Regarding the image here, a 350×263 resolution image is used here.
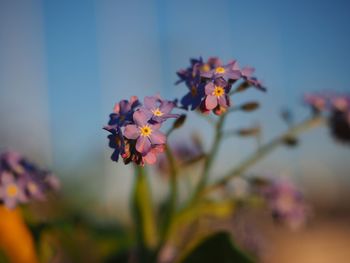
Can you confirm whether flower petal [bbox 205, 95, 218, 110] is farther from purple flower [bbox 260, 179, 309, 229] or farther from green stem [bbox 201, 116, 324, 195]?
purple flower [bbox 260, 179, 309, 229]

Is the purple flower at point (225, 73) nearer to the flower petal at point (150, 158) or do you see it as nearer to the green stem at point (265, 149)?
the flower petal at point (150, 158)

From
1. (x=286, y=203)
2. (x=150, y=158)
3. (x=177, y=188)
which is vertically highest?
(x=150, y=158)

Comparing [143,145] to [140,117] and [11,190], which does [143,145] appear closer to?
[140,117]

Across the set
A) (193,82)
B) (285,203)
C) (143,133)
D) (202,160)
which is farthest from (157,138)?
(285,203)

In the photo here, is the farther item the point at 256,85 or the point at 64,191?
the point at 64,191

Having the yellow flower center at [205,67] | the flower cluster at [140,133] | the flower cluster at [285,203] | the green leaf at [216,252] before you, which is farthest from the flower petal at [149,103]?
the flower cluster at [285,203]

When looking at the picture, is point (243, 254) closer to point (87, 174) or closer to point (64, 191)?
point (64, 191)

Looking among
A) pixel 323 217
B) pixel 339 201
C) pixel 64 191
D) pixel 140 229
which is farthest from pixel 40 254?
pixel 339 201

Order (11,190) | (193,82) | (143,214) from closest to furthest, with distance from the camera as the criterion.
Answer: (193,82), (11,190), (143,214)

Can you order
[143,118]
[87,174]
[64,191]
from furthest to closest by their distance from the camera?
[87,174], [64,191], [143,118]
